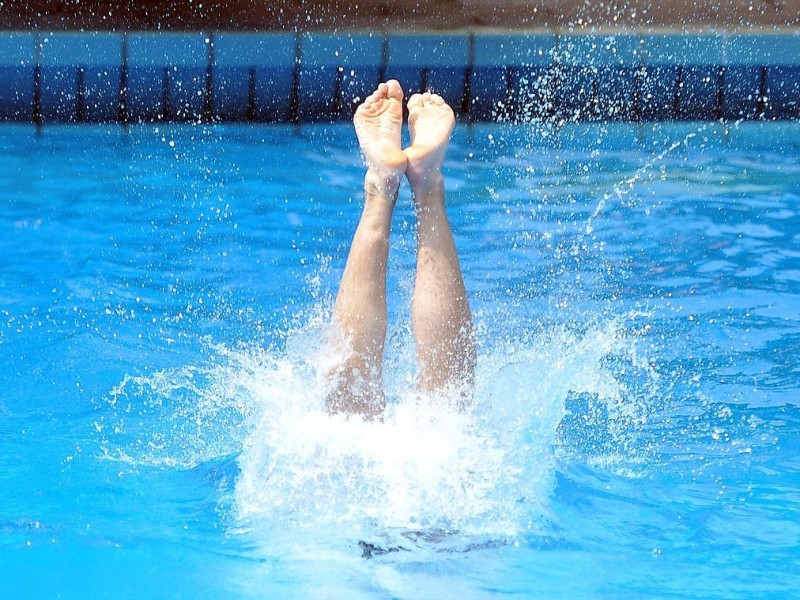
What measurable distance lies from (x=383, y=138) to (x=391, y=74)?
480 cm

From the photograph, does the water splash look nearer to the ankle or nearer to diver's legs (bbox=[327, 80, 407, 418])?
diver's legs (bbox=[327, 80, 407, 418])

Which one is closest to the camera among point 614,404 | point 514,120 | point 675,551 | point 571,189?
point 675,551

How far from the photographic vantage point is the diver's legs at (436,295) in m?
Result: 2.97

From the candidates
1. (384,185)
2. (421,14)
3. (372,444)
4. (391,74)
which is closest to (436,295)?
(384,185)

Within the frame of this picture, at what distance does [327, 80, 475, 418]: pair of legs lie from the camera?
2.88 metres

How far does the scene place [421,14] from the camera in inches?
318

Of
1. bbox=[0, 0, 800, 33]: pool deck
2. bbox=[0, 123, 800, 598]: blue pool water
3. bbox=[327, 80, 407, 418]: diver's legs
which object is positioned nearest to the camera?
bbox=[0, 123, 800, 598]: blue pool water

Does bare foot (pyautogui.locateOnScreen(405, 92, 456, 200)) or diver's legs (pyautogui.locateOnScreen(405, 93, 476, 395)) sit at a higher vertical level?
bare foot (pyautogui.locateOnScreen(405, 92, 456, 200))

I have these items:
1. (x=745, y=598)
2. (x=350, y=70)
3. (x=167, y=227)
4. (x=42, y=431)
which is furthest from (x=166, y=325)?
(x=350, y=70)

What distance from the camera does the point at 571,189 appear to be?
19.7 ft

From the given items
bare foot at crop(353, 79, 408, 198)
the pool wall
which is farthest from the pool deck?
bare foot at crop(353, 79, 408, 198)

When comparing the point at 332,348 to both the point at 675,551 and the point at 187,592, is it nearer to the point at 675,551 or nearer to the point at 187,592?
the point at 187,592

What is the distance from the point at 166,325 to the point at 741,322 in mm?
2151

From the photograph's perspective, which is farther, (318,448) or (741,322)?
(741,322)
